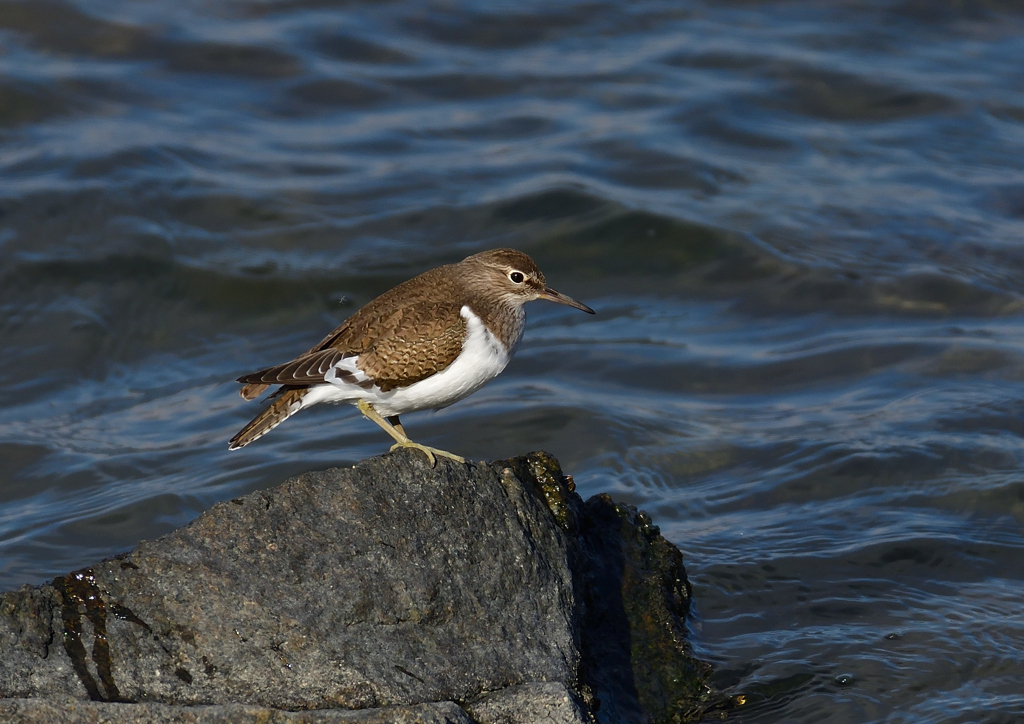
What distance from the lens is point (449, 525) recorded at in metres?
5.00

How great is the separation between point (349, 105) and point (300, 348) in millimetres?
5175

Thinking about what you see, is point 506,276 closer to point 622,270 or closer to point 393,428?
point 393,428

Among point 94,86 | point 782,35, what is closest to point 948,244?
point 782,35

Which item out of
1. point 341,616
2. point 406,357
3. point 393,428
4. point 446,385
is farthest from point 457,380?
point 341,616

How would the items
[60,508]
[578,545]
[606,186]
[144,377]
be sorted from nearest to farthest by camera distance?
[578,545] → [60,508] → [144,377] → [606,186]

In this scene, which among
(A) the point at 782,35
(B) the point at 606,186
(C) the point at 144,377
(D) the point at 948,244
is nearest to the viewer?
(C) the point at 144,377

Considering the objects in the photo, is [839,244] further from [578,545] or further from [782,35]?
[578,545]

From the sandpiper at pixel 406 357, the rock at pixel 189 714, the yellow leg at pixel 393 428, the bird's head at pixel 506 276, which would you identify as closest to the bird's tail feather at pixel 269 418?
the sandpiper at pixel 406 357

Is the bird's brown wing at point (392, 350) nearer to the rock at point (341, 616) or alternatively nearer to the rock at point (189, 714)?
the rock at point (341, 616)

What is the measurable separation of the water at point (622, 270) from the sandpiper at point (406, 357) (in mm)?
2145

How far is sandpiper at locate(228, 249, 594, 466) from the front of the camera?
586 cm

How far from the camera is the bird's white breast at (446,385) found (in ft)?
19.2

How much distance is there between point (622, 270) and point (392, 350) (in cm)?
660

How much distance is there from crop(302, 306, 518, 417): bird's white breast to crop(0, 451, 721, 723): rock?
24.0 inches
